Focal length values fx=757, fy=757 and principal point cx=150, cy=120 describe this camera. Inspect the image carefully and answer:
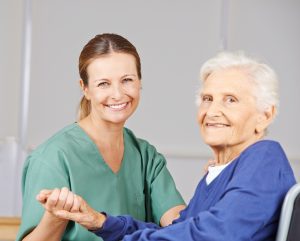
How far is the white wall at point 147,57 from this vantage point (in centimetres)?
510

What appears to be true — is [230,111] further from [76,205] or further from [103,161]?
[103,161]

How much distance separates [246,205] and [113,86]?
839mm

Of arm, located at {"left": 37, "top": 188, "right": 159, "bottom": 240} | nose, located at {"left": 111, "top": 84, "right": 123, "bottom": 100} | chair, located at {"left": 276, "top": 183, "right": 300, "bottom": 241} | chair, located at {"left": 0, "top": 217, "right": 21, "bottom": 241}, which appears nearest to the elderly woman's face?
chair, located at {"left": 276, "top": 183, "right": 300, "bottom": 241}

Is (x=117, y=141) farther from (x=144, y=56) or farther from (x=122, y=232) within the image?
(x=144, y=56)

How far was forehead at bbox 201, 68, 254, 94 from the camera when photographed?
1.92 metres

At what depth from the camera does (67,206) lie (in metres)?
1.94

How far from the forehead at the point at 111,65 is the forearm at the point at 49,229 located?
1.66ft

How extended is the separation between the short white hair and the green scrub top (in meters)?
0.60

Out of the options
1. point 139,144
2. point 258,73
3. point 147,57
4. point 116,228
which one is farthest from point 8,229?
point 258,73

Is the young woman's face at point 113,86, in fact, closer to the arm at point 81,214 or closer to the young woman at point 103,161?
the young woman at point 103,161

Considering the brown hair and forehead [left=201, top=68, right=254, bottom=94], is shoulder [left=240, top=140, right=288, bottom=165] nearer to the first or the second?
forehead [left=201, top=68, right=254, bottom=94]

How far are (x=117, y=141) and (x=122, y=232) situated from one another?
0.56 m

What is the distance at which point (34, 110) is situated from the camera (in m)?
5.13

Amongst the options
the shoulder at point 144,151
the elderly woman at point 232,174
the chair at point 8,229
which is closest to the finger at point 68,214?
the elderly woman at point 232,174
